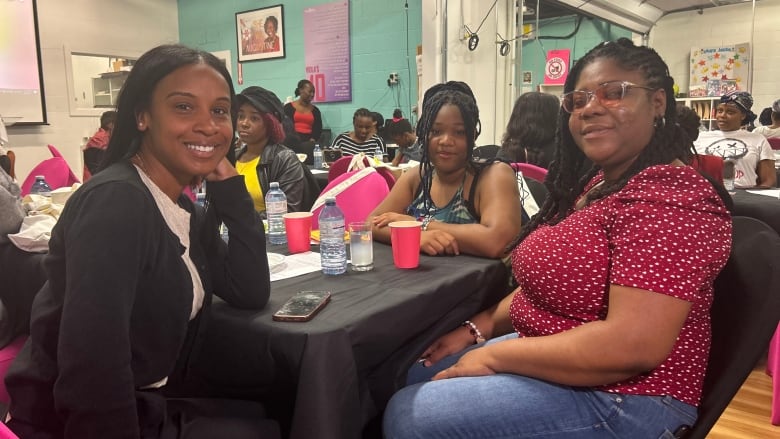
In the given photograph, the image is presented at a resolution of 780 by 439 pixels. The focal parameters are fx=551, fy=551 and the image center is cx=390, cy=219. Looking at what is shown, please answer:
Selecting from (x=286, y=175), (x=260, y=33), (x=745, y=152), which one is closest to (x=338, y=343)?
(x=286, y=175)

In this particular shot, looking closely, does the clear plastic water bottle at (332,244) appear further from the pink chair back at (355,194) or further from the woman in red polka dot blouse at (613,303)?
the pink chair back at (355,194)

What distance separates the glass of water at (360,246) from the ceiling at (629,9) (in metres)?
6.12

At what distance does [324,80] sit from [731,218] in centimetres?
650

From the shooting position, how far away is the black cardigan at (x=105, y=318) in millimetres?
935

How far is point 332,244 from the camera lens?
1586 millimetres

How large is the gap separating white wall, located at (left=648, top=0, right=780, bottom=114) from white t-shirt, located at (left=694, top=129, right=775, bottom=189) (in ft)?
11.9

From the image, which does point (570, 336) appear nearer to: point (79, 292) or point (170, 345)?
point (170, 345)

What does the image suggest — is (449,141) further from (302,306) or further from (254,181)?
(254,181)

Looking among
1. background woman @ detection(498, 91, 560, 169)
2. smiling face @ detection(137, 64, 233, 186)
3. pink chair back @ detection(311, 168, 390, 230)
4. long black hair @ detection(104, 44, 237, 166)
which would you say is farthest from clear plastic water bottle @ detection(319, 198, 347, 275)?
background woman @ detection(498, 91, 560, 169)

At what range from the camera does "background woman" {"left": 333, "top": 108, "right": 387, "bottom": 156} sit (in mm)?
5566

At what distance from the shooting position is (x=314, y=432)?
3.56 feet

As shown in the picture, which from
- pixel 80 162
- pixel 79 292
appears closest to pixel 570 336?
pixel 79 292

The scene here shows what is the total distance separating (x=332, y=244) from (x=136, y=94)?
65 cm

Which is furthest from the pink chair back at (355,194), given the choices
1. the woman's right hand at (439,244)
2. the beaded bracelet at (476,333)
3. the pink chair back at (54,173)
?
the pink chair back at (54,173)
